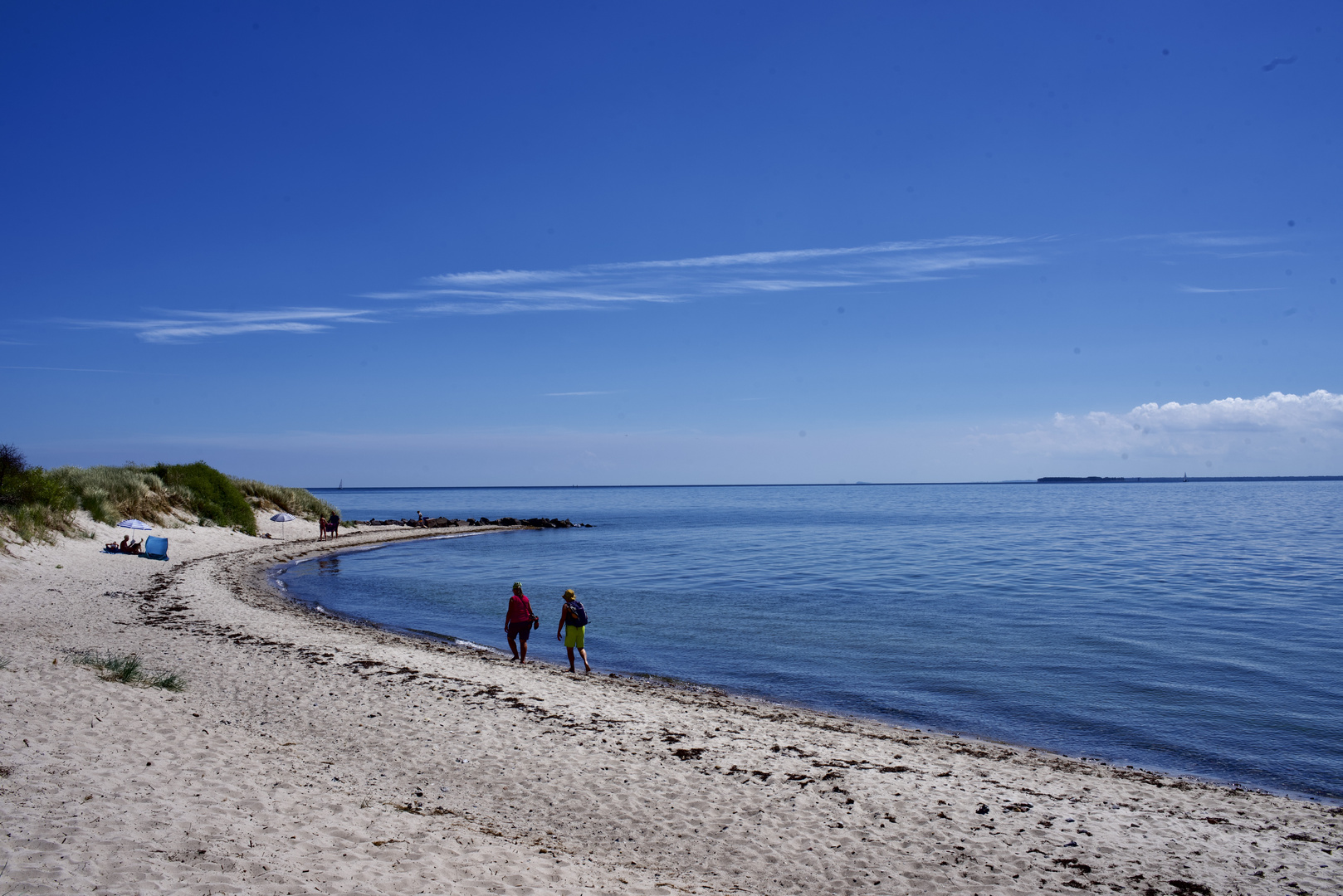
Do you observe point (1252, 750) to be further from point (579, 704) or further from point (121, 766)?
point (121, 766)

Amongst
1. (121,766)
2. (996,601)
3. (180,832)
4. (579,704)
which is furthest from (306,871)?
(996,601)

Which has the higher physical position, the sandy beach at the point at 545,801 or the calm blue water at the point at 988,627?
the sandy beach at the point at 545,801

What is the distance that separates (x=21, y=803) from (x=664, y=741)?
677cm

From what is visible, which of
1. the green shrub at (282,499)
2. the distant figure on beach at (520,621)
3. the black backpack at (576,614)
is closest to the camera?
the black backpack at (576,614)

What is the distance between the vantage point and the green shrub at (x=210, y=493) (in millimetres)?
42281

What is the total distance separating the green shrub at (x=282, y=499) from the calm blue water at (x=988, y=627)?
11.3 meters

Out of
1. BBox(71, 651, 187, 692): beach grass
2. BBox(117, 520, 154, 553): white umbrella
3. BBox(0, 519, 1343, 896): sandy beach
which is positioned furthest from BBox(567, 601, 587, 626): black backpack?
BBox(117, 520, 154, 553): white umbrella

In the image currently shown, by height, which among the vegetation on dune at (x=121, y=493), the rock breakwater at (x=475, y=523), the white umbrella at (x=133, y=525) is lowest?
the rock breakwater at (x=475, y=523)

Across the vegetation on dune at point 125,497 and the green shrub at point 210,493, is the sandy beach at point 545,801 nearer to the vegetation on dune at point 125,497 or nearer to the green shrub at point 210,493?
the vegetation on dune at point 125,497

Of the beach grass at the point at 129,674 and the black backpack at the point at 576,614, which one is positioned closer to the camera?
the beach grass at the point at 129,674

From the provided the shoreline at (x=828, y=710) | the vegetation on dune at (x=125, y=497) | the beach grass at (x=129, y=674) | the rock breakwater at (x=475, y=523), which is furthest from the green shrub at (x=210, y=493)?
the beach grass at (x=129, y=674)

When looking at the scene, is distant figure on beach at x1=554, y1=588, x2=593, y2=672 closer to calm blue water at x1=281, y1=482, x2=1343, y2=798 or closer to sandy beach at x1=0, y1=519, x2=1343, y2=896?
calm blue water at x1=281, y1=482, x2=1343, y2=798

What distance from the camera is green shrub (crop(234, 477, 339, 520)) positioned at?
53.2 metres

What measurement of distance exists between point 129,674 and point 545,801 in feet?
22.6
